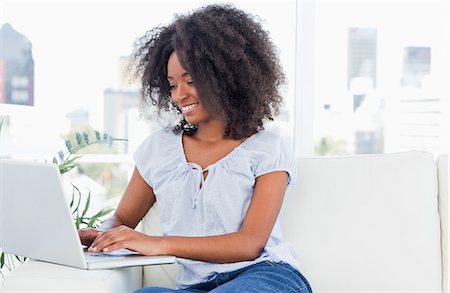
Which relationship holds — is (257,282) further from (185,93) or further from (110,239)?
(185,93)

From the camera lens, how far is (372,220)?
2002 millimetres

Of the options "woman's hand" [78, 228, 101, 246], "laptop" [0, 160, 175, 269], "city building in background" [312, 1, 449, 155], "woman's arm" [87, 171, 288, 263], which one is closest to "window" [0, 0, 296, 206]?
"city building in background" [312, 1, 449, 155]

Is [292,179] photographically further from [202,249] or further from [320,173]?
[202,249]

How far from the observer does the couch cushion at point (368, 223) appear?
197cm

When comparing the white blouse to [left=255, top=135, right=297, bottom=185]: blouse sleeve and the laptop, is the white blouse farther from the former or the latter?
the laptop

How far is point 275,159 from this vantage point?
1.85 meters

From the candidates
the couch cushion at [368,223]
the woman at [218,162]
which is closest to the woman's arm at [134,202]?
the woman at [218,162]

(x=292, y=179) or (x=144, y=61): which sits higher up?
(x=144, y=61)

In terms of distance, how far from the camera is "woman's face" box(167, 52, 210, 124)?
187 centimetres

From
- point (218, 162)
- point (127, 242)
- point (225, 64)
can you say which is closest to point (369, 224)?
point (218, 162)

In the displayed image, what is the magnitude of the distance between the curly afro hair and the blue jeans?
0.37 meters

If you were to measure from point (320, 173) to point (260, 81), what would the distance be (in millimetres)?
329

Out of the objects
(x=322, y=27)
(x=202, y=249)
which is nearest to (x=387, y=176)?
(x=202, y=249)

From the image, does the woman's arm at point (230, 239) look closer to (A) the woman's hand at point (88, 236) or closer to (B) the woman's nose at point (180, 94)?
(A) the woman's hand at point (88, 236)
